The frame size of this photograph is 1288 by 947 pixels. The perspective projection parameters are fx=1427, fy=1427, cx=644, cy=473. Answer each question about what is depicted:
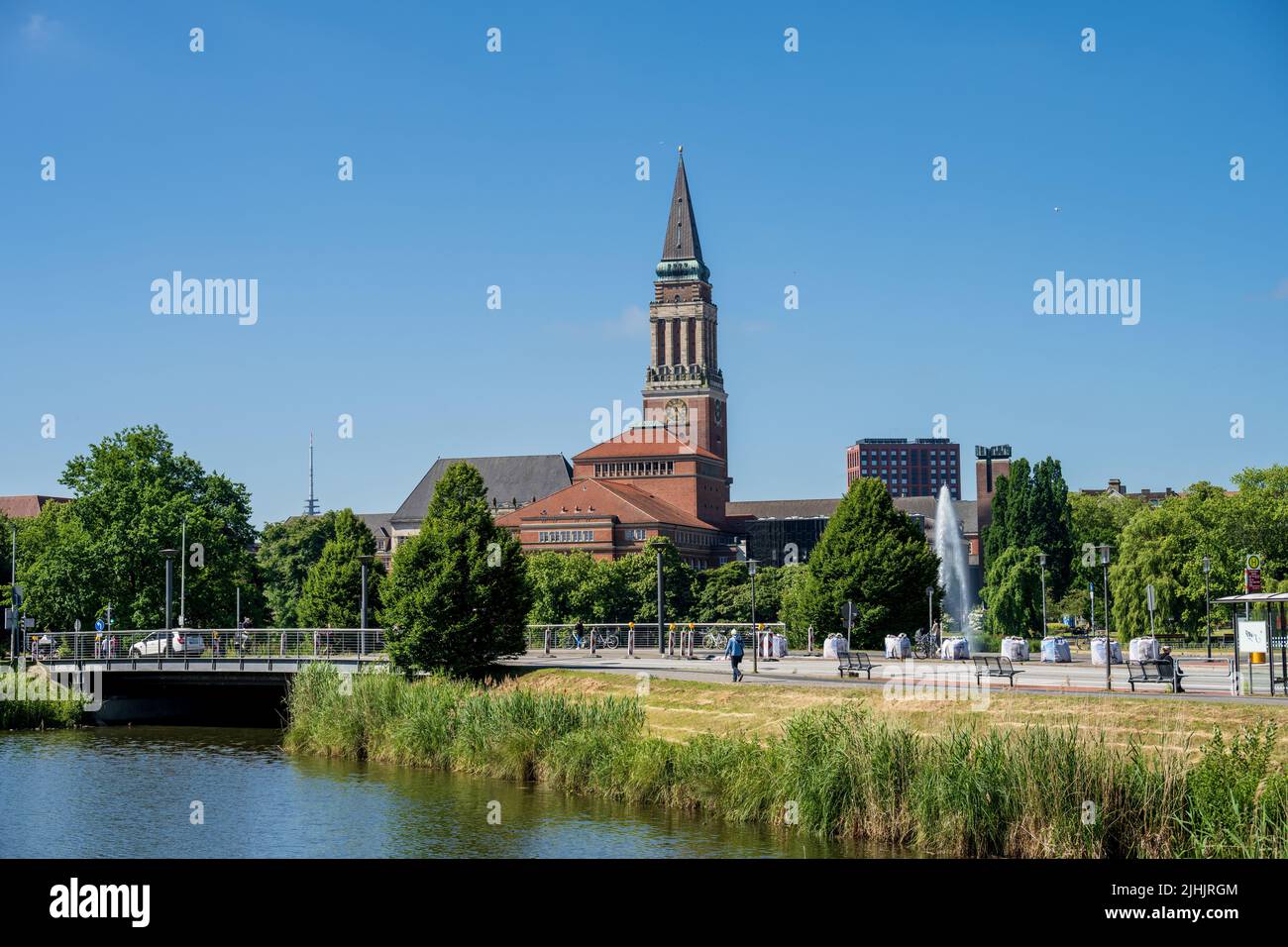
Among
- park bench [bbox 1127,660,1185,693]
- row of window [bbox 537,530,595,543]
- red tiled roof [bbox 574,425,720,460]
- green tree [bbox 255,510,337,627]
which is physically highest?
red tiled roof [bbox 574,425,720,460]

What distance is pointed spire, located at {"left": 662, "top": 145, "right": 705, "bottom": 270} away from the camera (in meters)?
168

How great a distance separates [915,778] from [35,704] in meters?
32.3

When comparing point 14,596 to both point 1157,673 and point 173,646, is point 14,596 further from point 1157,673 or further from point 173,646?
point 1157,673

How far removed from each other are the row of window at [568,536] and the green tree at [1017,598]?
1991 inches

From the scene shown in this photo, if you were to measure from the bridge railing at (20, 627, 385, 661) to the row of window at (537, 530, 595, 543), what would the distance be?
8243 cm

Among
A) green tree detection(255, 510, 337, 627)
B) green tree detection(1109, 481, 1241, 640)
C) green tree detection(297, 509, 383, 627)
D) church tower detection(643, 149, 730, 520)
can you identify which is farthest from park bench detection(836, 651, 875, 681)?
church tower detection(643, 149, 730, 520)

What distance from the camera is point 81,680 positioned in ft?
152

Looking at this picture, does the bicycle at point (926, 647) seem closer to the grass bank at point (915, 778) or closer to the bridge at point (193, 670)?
the bridge at point (193, 670)

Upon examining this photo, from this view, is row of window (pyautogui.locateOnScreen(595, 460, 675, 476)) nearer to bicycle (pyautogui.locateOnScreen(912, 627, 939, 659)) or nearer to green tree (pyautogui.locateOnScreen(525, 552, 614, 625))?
green tree (pyautogui.locateOnScreen(525, 552, 614, 625))

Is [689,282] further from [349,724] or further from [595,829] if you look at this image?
[595,829]

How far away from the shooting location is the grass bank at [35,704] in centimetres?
4391
